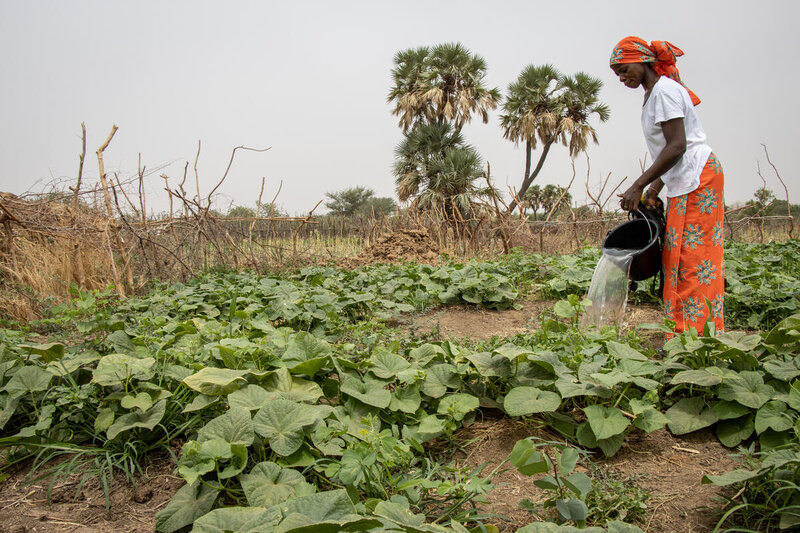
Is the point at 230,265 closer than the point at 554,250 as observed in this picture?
Yes

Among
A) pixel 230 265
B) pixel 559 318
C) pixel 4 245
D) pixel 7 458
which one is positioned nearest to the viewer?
pixel 7 458

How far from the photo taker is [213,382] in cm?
201

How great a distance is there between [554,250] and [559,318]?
6.91 m

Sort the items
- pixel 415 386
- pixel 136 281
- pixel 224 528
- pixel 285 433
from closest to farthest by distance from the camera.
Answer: pixel 224 528, pixel 285 433, pixel 415 386, pixel 136 281

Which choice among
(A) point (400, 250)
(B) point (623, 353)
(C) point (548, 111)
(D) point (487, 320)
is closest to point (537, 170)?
(C) point (548, 111)

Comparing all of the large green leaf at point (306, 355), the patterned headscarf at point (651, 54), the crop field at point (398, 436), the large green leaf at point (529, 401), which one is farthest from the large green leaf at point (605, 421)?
the patterned headscarf at point (651, 54)

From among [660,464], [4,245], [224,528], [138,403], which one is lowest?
[660,464]

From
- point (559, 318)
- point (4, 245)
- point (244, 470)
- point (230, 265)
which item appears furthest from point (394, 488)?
point (230, 265)

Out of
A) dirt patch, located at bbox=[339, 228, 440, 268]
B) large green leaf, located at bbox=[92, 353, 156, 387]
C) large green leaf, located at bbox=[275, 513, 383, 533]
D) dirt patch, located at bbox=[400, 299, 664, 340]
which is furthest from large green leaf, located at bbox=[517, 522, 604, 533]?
dirt patch, located at bbox=[339, 228, 440, 268]

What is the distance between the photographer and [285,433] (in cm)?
176

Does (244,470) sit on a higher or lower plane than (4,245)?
lower

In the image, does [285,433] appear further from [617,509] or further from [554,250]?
[554,250]

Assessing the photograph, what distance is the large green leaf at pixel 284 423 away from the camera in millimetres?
1730

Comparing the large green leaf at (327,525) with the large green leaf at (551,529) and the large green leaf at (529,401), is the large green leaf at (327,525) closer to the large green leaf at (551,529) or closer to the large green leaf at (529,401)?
the large green leaf at (551,529)
